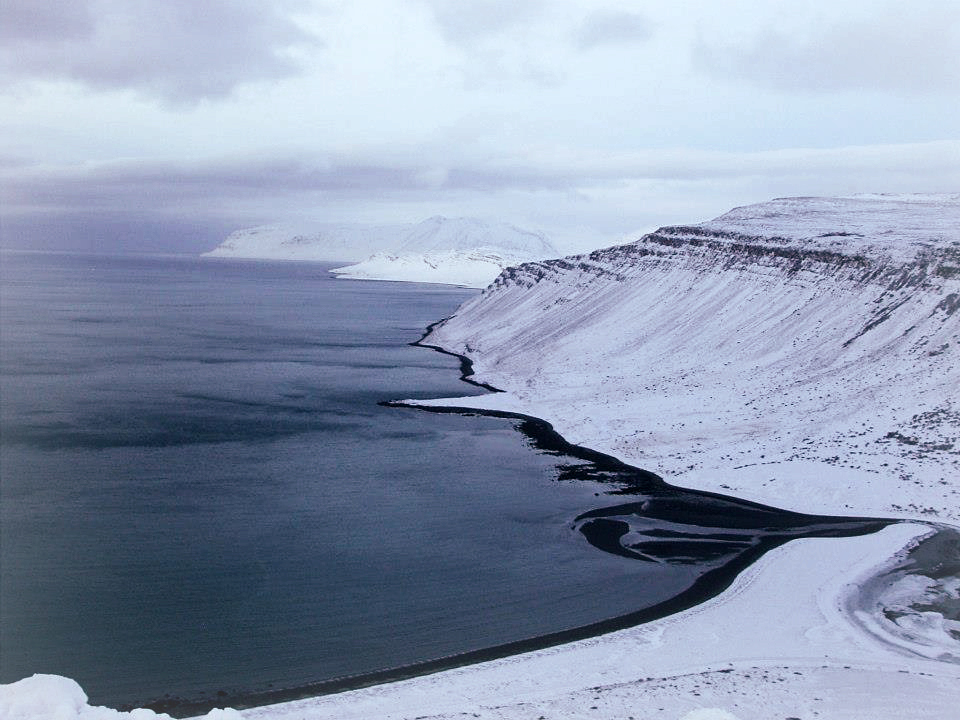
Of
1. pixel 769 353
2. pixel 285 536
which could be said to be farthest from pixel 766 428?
pixel 285 536

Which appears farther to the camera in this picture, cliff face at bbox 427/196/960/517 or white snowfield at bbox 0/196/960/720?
cliff face at bbox 427/196/960/517

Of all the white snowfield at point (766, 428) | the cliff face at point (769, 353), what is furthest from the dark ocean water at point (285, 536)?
the cliff face at point (769, 353)

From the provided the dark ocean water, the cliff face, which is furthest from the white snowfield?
the dark ocean water

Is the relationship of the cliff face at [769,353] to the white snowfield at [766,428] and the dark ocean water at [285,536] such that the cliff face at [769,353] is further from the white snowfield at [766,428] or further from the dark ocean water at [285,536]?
the dark ocean water at [285,536]

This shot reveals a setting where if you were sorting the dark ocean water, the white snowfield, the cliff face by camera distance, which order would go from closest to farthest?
the white snowfield < the dark ocean water < the cliff face

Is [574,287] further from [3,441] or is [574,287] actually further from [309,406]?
[3,441]

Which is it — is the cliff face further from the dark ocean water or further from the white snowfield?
the dark ocean water
